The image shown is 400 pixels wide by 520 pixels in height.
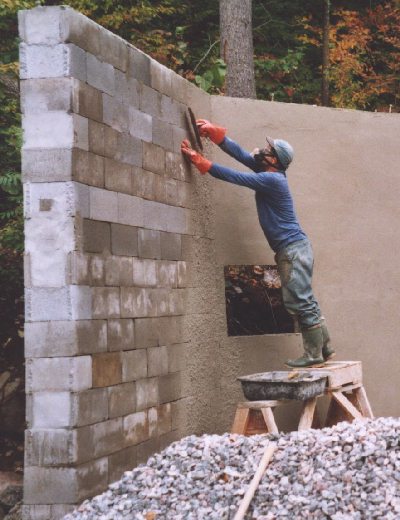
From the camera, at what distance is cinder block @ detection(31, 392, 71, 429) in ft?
14.0

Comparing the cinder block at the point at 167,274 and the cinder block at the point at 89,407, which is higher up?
the cinder block at the point at 167,274

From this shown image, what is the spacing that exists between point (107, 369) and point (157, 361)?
0.66 metres

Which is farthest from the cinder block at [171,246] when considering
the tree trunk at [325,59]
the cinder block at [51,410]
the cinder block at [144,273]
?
the tree trunk at [325,59]

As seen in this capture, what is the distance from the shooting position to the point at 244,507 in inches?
164

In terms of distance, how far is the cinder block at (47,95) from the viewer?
4.42 m

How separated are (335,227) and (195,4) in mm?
6785

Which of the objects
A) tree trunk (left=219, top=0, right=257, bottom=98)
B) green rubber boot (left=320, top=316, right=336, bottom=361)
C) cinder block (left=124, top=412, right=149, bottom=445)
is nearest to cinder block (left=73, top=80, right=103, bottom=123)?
cinder block (left=124, top=412, right=149, bottom=445)

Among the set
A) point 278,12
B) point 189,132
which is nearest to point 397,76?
point 278,12

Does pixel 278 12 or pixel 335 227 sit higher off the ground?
pixel 278 12

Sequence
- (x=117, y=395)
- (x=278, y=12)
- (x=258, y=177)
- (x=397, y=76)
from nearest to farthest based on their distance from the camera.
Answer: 1. (x=117, y=395)
2. (x=258, y=177)
3. (x=397, y=76)
4. (x=278, y=12)

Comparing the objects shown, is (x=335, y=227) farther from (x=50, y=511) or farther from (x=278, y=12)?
(x=278, y=12)

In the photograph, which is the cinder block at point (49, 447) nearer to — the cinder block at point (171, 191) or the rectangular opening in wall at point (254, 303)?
the cinder block at point (171, 191)

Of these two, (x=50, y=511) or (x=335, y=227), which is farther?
(x=335, y=227)

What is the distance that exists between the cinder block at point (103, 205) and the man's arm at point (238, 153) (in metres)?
1.35
